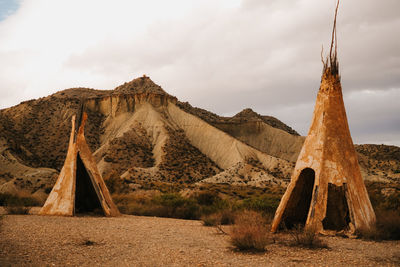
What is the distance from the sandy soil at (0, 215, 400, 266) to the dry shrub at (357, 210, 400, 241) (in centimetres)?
36

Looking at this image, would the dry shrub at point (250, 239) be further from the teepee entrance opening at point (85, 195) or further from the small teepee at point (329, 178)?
the teepee entrance opening at point (85, 195)

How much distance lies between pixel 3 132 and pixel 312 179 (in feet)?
156

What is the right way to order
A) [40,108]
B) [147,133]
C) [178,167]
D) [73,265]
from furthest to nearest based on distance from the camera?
1. [40,108]
2. [147,133]
3. [178,167]
4. [73,265]

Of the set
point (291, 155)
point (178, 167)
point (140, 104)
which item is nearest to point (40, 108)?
point (140, 104)

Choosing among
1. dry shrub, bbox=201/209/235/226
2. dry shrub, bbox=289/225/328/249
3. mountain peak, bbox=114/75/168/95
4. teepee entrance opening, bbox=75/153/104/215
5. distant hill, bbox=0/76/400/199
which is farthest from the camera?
mountain peak, bbox=114/75/168/95

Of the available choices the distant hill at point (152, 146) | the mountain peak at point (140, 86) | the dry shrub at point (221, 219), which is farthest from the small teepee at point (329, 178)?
the mountain peak at point (140, 86)

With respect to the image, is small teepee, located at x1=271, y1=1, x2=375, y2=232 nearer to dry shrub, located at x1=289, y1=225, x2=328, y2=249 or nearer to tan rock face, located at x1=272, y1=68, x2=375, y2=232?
tan rock face, located at x1=272, y1=68, x2=375, y2=232

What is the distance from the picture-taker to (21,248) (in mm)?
6473

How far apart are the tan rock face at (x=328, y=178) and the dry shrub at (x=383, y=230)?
0.21 m

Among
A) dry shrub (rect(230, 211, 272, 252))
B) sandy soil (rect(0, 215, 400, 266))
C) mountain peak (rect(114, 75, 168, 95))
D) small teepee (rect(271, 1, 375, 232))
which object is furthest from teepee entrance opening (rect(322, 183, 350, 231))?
mountain peak (rect(114, 75, 168, 95))

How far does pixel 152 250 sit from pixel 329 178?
5118 mm

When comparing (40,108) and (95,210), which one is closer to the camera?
(95,210)

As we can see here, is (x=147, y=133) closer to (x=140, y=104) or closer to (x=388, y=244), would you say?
(x=140, y=104)

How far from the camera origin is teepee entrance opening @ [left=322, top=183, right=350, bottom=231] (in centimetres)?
961
